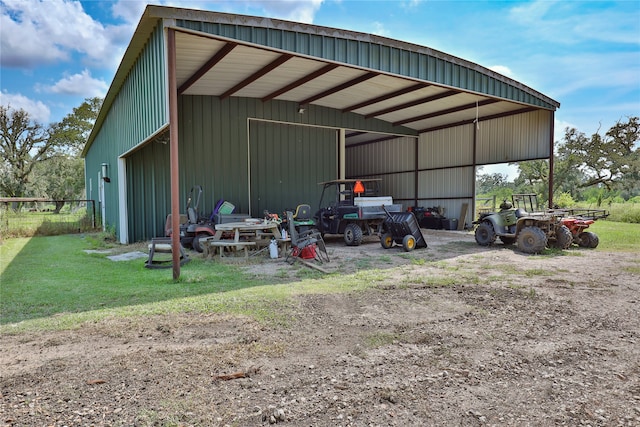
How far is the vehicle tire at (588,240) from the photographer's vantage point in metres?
8.04

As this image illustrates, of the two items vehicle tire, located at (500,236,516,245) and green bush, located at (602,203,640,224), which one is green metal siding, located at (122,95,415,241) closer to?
vehicle tire, located at (500,236,516,245)

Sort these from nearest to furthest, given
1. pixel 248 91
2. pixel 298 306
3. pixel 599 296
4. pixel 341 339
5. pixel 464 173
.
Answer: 1. pixel 341 339
2. pixel 298 306
3. pixel 599 296
4. pixel 248 91
5. pixel 464 173

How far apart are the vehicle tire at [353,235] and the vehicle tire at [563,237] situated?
4.14 m

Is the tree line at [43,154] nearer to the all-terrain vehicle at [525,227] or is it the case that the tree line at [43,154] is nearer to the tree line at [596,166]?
the all-terrain vehicle at [525,227]

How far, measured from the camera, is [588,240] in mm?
8109

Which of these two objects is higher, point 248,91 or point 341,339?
point 248,91

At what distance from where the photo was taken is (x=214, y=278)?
5297 millimetres

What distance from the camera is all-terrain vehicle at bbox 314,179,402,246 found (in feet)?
30.1

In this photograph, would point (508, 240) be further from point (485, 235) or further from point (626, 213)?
point (626, 213)

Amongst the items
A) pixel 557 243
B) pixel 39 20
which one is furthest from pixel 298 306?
pixel 39 20

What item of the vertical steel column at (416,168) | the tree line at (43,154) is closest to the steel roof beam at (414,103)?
the vertical steel column at (416,168)

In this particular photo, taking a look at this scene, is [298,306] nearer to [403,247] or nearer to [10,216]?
[403,247]

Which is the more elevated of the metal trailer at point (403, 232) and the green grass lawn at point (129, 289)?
the metal trailer at point (403, 232)

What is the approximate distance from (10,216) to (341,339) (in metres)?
12.8
